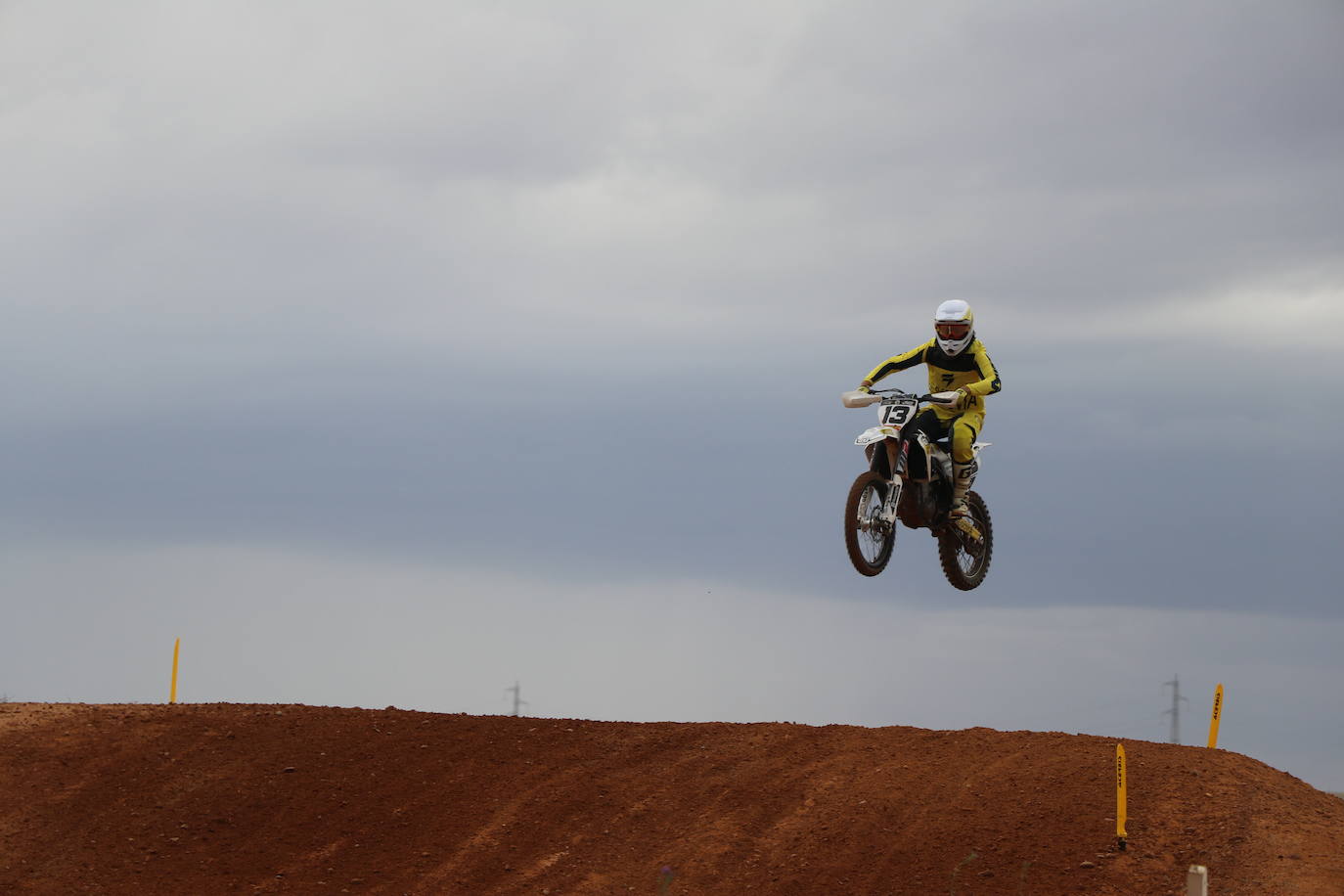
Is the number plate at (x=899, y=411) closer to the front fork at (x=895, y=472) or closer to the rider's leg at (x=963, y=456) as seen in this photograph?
the front fork at (x=895, y=472)

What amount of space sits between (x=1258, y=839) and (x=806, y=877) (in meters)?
5.82

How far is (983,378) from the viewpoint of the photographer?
20.8 metres

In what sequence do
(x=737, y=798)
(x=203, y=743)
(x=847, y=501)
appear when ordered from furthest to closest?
1. (x=203, y=743)
2. (x=737, y=798)
3. (x=847, y=501)

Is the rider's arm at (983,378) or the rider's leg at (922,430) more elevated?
the rider's arm at (983,378)

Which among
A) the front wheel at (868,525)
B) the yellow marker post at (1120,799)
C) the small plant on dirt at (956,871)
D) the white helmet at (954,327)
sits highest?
the white helmet at (954,327)

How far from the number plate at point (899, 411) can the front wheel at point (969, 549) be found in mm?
2036

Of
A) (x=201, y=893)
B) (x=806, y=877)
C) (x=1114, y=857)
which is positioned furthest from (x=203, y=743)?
(x=1114, y=857)

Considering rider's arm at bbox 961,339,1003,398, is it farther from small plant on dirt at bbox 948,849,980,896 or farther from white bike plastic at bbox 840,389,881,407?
small plant on dirt at bbox 948,849,980,896

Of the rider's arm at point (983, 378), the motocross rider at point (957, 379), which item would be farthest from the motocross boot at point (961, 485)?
the rider's arm at point (983, 378)

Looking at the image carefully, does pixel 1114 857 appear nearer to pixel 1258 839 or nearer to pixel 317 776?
pixel 1258 839

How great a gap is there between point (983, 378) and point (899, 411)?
5.71ft

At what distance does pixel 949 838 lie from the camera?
717 inches

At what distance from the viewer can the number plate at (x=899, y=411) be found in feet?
65.1

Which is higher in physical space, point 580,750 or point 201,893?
point 580,750
